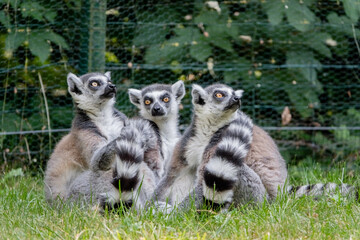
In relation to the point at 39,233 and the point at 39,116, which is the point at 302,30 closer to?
the point at 39,116

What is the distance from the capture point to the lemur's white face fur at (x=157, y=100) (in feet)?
17.8

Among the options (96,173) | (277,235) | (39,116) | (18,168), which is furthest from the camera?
(39,116)

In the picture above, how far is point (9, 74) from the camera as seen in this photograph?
6.70m

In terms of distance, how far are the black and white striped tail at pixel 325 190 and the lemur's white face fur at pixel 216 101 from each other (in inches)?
33.6

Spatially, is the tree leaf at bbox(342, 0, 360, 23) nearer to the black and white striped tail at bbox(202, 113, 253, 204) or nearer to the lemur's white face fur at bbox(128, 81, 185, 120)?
the lemur's white face fur at bbox(128, 81, 185, 120)

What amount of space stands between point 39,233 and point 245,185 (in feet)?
5.12

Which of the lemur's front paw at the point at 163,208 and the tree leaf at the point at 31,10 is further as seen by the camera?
the tree leaf at the point at 31,10

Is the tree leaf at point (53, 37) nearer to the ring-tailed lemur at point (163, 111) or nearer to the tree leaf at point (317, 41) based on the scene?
the ring-tailed lemur at point (163, 111)

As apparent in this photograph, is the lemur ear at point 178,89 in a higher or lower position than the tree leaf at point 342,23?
lower

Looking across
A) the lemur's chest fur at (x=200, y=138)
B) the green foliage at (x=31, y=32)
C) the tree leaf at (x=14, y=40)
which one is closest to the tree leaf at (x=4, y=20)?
the green foliage at (x=31, y=32)

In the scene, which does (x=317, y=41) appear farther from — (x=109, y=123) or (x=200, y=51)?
(x=109, y=123)

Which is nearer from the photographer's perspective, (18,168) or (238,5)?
(18,168)

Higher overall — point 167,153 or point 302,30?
point 302,30

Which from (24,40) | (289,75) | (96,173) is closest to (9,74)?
(24,40)
